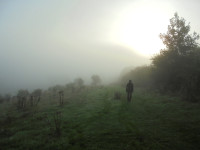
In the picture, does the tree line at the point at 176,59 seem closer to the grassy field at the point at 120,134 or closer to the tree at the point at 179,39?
the tree at the point at 179,39

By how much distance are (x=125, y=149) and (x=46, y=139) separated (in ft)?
18.9

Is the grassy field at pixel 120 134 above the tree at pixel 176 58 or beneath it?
beneath

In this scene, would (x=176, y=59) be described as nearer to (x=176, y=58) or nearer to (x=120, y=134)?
(x=176, y=58)

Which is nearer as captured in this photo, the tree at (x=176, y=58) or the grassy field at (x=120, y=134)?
the grassy field at (x=120, y=134)

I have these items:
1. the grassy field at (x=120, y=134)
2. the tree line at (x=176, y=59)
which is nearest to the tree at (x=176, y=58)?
the tree line at (x=176, y=59)

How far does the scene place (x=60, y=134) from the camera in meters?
11.2

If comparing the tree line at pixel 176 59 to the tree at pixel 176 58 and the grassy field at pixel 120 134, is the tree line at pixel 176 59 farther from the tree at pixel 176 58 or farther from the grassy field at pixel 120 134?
the grassy field at pixel 120 134

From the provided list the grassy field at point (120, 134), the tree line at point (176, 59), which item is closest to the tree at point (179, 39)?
the tree line at point (176, 59)

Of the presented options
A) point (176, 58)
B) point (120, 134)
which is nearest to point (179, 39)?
point (176, 58)

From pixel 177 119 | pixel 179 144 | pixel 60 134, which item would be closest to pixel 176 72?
pixel 177 119

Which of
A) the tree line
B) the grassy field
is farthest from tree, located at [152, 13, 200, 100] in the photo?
the grassy field

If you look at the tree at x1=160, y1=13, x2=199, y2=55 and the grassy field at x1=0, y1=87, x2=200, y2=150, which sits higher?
the tree at x1=160, y1=13, x2=199, y2=55

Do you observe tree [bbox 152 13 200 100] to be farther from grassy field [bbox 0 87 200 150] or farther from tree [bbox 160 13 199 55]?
grassy field [bbox 0 87 200 150]

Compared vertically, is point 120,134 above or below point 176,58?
below
